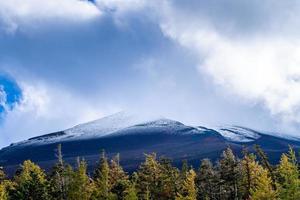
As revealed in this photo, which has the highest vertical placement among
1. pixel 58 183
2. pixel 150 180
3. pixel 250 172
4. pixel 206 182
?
pixel 58 183

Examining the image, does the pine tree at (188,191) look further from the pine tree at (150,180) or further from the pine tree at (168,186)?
the pine tree at (150,180)

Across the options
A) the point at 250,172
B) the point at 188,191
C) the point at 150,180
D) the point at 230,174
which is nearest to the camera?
the point at 188,191

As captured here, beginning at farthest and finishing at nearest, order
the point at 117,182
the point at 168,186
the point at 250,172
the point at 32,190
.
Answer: the point at 117,182 < the point at 168,186 < the point at 32,190 < the point at 250,172

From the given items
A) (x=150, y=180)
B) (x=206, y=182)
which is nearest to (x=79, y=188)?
(x=150, y=180)

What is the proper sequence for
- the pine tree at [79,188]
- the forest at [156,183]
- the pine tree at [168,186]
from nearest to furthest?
the forest at [156,183]
the pine tree at [79,188]
the pine tree at [168,186]

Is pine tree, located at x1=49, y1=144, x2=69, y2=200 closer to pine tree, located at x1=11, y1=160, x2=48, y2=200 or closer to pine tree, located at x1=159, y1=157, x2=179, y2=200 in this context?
pine tree, located at x1=11, y1=160, x2=48, y2=200

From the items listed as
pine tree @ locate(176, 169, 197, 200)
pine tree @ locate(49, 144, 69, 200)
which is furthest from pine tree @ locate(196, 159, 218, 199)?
pine tree @ locate(49, 144, 69, 200)

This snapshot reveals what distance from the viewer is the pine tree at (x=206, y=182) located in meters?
108

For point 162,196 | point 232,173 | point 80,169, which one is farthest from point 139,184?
point 232,173

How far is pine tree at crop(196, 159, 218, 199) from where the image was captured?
107500 mm

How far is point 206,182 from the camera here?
110 meters

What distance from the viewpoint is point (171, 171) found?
106125 mm

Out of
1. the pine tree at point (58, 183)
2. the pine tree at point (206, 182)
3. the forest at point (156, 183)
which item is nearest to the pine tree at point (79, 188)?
the forest at point (156, 183)

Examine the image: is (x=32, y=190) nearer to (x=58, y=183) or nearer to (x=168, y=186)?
(x=58, y=183)
